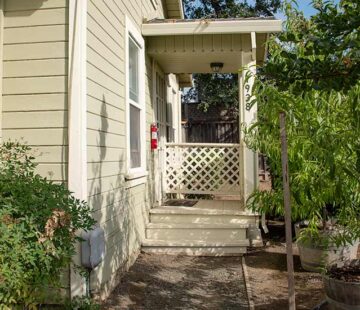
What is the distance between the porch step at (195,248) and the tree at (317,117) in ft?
6.05

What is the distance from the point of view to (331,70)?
1.81 meters

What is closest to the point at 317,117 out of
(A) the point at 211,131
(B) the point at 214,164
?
(B) the point at 214,164

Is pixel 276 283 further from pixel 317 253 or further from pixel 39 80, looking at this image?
pixel 39 80

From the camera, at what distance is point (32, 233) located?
2.69 metres

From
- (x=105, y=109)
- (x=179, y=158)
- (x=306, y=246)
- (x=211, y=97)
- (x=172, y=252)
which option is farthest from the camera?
(x=211, y=97)

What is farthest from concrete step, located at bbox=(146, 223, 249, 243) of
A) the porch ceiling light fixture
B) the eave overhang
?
the porch ceiling light fixture

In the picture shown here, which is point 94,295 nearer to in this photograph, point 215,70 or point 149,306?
point 149,306

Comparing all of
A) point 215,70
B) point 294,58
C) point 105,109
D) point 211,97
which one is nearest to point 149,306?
point 105,109

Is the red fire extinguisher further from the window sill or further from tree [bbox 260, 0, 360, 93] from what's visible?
tree [bbox 260, 0, 360, 93]

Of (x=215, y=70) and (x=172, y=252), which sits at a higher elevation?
(x=215, y=70)

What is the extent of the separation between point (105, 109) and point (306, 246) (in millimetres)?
2894

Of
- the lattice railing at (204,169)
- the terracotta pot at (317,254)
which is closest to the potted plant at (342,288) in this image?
the terracotta pot at (317,254)

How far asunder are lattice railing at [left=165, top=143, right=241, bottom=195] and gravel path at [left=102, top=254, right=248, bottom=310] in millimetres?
1697

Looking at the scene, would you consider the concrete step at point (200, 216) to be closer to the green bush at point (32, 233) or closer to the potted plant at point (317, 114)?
the potted plant at point (317, 114)
